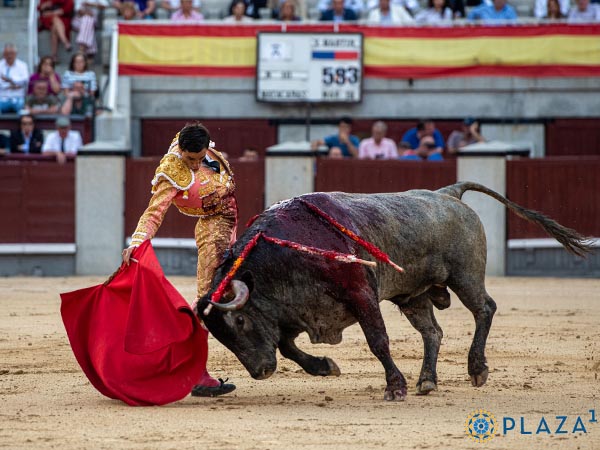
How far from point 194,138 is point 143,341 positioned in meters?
0.98

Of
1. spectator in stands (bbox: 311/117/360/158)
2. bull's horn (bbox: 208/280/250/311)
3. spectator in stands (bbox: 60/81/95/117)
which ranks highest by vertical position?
spectator in stands (bbox: 60/81/95/117)

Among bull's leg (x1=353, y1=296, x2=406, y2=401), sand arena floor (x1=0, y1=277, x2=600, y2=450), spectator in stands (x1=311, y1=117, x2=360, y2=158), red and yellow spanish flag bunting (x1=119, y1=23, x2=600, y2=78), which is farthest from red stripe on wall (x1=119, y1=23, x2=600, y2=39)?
bull's leg (x1=353, y1=296, x2=406, y2=401)

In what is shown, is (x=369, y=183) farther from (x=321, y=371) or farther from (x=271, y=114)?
(x=321, y=371)

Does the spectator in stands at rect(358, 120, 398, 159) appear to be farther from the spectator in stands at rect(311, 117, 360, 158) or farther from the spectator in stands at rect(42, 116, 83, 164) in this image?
the spectator in stands at rect(42, 116, 83, 164)

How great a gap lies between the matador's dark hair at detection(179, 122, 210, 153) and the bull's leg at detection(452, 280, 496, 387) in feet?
4.99

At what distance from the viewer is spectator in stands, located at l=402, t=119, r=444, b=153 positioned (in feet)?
45.4

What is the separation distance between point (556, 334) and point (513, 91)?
6.77 meters

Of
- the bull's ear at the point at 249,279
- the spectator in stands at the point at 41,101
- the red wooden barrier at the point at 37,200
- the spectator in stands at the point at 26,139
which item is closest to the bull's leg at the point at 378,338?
the bull's ear at the point at 249,279

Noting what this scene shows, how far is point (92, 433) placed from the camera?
5270 millimetres

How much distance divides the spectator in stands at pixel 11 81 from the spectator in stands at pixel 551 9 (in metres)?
6.04

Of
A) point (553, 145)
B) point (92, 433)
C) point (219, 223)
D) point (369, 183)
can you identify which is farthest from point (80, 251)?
point (92, 433)

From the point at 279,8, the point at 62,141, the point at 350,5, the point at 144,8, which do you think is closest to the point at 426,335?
the point at 62,141

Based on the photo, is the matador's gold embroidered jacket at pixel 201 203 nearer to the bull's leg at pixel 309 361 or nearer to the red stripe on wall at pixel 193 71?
the bull's leg at pixel 309 361

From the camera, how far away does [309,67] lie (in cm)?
1488
